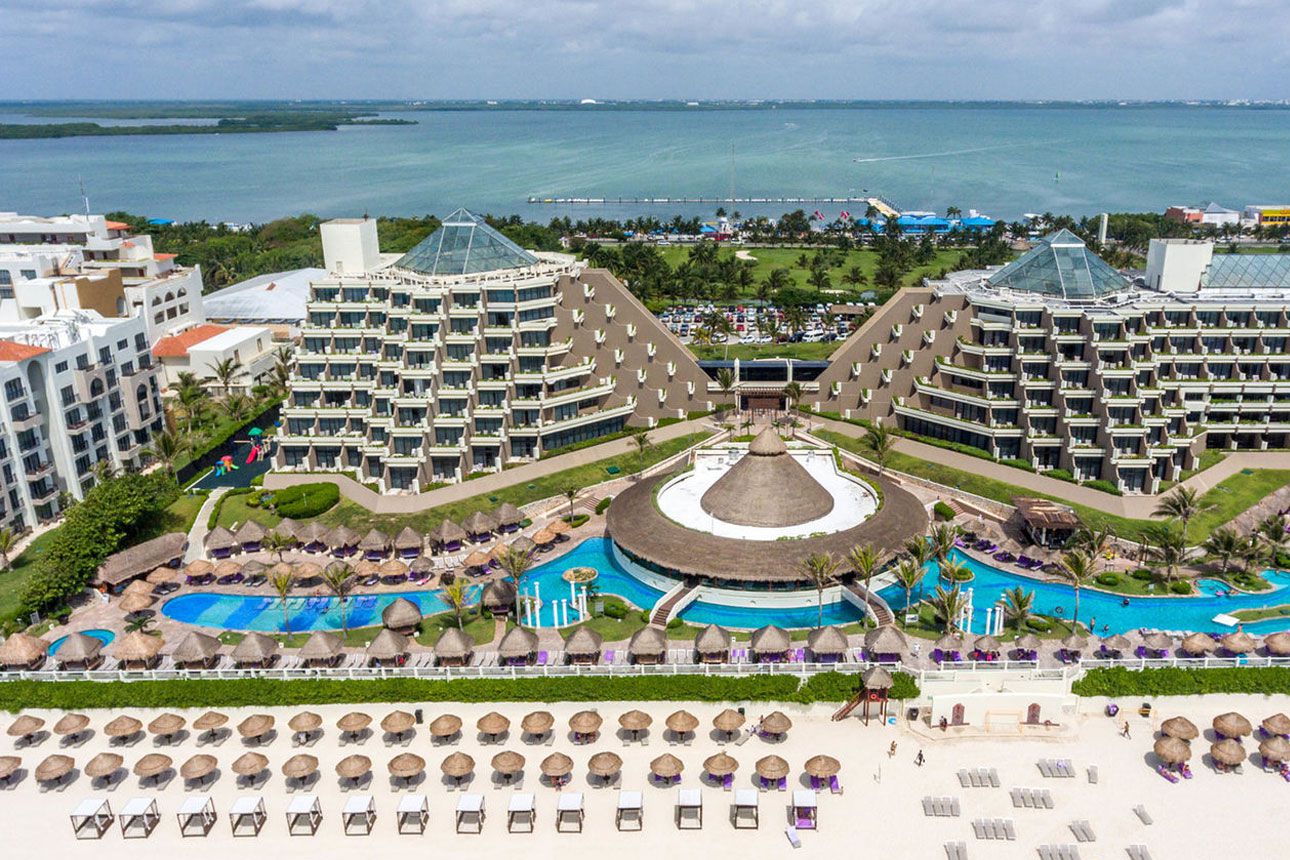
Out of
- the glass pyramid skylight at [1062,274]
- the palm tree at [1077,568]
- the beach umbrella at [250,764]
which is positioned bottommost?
the beach umbrella at [250,764]

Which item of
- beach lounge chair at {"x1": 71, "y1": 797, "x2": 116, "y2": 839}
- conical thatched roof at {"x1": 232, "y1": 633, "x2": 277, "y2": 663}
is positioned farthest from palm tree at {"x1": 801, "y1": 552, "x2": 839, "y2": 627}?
beach lounge chair at {"x1": 71, "y1": 797, "x2": 116, "y2": 839}

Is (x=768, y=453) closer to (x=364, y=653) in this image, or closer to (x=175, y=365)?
(x=364, y=653)

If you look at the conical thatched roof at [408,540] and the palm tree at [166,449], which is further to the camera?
the palm tree at [166,449]

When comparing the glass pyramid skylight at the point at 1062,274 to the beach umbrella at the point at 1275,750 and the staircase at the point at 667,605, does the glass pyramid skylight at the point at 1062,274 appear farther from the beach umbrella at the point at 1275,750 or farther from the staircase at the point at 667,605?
the beach umbrella at the point at 1275,750

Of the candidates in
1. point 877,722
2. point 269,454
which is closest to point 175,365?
point 269,454

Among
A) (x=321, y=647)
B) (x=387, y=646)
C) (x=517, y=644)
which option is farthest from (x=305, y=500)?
(x=517, y=644)

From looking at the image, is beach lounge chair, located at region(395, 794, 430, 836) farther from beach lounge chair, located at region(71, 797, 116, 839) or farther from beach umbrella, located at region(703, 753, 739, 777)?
beach lounge chair, located at region(71, 797, 116, 839)

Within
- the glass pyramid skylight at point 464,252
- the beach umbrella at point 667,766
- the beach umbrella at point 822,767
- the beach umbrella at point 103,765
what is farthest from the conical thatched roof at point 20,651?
the beach umbrella at point 822,767
